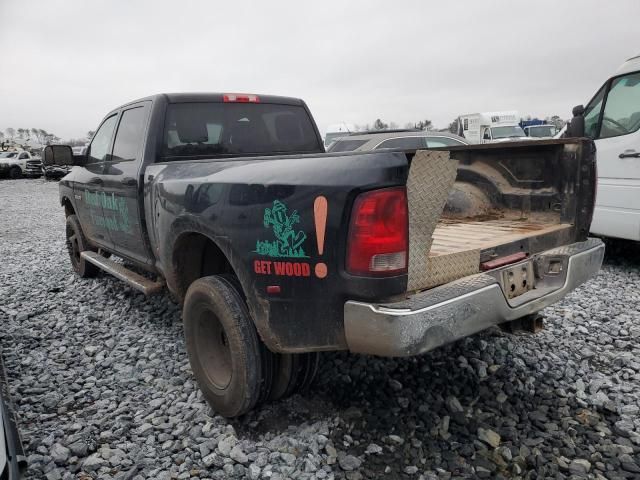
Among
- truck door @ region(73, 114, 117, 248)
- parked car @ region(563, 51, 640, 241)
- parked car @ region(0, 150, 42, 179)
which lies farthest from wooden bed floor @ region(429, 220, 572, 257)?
parked car @ region(0, 150, 42, 179)

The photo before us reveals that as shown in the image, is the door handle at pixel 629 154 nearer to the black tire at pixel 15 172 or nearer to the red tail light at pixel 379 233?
the red tail light at pixel 379 233

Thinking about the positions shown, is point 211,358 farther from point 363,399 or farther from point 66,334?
point 66,334

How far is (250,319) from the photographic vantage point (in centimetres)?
252

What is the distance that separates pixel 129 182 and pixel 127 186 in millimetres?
58

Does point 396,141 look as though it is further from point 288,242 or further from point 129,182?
point 288,242

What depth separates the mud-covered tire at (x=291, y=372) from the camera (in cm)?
261

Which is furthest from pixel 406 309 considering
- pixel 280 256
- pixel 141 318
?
pixel 141 318

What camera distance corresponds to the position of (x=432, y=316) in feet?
6.54

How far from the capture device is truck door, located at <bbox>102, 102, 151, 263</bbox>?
3.65 metres

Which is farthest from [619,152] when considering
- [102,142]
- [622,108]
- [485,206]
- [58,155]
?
[58,155]

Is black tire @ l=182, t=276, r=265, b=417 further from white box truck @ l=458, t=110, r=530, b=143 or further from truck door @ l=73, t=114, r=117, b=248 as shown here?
white box truck @ l=458, t=110, r=530, b=143

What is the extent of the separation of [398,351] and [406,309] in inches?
6.8

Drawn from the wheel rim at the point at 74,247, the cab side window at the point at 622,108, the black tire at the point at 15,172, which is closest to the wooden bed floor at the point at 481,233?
the cab side window at the point at 622,108

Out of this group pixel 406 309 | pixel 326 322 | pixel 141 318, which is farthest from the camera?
pixel 141 318
